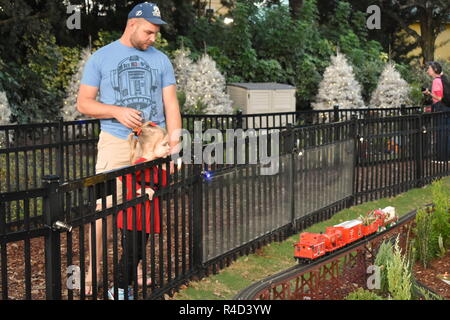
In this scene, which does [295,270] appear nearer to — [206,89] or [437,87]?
[437,87]

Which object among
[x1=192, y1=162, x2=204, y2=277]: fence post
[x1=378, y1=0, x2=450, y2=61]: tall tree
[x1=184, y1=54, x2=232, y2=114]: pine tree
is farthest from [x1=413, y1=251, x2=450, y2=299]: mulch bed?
[x1=378, y1=0, x2=450, y2=61]: tall tree

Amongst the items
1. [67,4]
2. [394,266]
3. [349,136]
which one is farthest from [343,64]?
[394,266]

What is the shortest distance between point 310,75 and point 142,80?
19098 millimetres

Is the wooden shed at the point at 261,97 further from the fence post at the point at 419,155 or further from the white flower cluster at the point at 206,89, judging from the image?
the fence post at the point at 419,155

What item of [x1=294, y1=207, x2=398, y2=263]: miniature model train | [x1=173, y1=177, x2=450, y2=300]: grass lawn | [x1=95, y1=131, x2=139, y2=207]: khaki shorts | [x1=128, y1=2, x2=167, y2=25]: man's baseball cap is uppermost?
[x1=128, y1=2, x2=167, y2=25]: man's baseball cap

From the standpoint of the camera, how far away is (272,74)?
78.5 ft

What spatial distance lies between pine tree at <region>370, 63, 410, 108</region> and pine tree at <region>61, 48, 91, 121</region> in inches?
365

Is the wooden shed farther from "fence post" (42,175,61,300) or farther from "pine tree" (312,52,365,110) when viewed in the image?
"fence post" (42,175,61,300)

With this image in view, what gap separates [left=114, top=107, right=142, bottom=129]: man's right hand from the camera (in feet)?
17.0

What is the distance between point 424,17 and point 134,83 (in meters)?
32.0

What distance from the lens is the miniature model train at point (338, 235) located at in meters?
6.23

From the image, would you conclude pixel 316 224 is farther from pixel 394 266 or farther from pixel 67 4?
pixel 67 4

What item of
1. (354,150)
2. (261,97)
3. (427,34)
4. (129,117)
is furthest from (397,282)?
(427,34)
